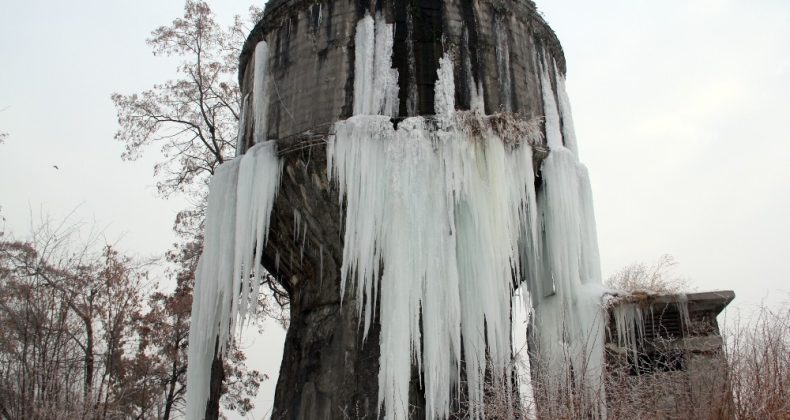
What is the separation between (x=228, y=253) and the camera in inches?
306

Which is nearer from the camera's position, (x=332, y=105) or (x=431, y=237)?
(x=431, y=237)

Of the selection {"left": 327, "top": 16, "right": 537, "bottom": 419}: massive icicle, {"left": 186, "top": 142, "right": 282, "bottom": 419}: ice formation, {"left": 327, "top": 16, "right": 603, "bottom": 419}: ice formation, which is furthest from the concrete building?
{"left": 186, "top": 142, "right": 282, "bottom": 419}: ice formation

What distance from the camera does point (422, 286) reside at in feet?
22.1

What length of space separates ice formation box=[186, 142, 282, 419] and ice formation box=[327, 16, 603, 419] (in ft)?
3.05

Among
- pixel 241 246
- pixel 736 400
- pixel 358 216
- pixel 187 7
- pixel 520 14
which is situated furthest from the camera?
pixel 187 7

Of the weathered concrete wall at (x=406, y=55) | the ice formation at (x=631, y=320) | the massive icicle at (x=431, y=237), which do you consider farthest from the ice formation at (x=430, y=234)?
the ice formation at (x=631, y=320)

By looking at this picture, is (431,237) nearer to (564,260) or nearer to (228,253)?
(564,260)

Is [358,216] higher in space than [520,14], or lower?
lower

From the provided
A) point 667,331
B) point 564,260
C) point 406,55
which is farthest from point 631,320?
point 406,55

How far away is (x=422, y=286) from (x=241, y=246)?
2.13 meters

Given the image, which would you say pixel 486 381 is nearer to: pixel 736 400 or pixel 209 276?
pixel 736 400

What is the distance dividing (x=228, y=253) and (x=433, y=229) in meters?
2.51

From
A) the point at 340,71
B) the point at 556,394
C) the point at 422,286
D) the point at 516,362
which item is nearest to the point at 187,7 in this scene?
the point at 340,71

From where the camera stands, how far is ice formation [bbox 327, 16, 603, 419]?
6.61m
